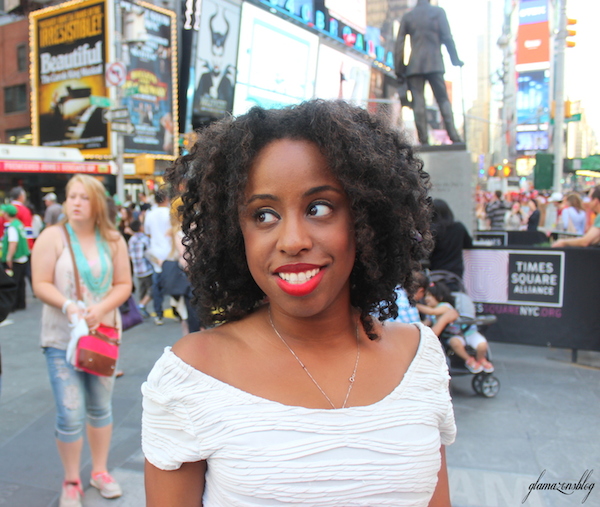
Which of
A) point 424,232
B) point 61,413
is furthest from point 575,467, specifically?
point 61,413

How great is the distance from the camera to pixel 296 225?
1271mm

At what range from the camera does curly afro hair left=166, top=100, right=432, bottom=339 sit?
52.0 inches

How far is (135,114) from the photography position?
3083cm

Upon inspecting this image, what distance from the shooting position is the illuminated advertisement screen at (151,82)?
30.4 metres

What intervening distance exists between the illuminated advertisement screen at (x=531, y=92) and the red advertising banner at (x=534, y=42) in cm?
154

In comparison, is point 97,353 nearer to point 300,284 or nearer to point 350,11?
point 300,284

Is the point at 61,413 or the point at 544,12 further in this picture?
the point at 544,12

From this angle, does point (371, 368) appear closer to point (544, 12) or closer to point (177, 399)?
point (177, 399)

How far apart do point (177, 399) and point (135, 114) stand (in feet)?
105

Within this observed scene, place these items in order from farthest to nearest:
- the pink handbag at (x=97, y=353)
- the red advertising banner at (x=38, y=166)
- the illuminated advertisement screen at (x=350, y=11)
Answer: the illuminated advertisement screen at (x=350, y=11) < the red advertising banner at (x=38, y=166) < the pink handbag at (x=97, y=353)

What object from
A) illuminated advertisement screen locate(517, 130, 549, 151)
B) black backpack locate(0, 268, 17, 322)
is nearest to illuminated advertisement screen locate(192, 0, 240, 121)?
black backpack locate(0, 268, 17, 322)

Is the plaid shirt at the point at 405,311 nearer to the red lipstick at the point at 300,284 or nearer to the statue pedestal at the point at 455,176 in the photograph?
the red lipstick at the point at 300,284

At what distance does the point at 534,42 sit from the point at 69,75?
153 feet

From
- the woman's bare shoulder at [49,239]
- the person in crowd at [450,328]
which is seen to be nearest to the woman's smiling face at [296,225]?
the woman's bare shoulder at [49,239]
